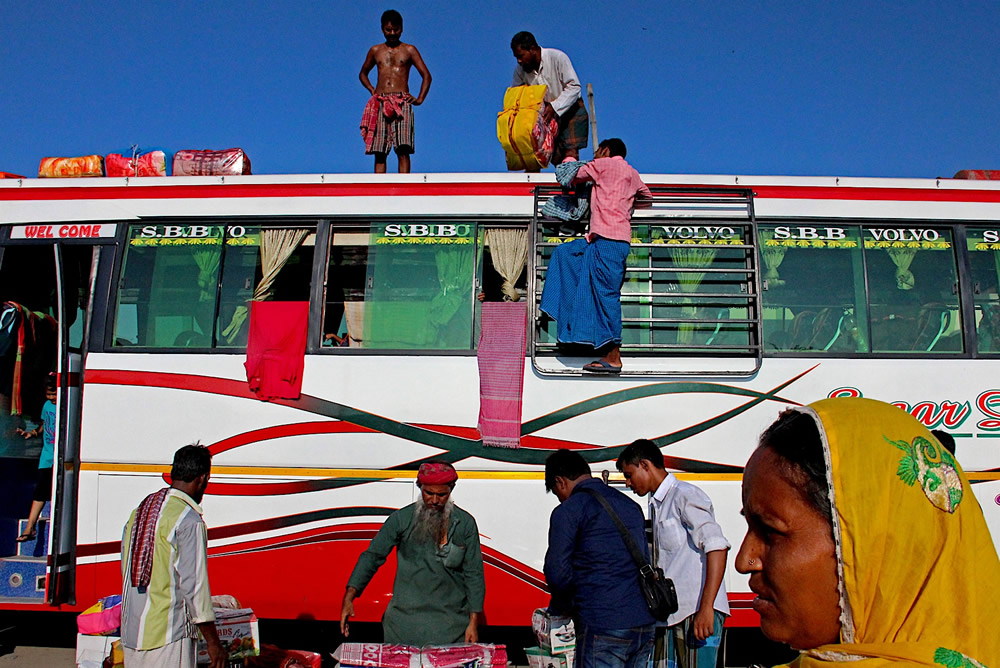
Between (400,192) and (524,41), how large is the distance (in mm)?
1957

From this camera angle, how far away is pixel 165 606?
3779 millimetres

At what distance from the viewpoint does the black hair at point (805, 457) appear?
142 centimetres

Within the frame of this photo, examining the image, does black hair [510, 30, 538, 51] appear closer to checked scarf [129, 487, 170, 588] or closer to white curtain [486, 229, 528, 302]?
white curtain [486, 229, 528, 302]

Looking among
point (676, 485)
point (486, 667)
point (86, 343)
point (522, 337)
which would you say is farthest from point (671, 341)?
point (86, 343)

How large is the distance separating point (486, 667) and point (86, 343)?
4.38 meters

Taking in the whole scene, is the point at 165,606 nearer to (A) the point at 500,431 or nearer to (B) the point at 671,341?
(A) the point at 500,431

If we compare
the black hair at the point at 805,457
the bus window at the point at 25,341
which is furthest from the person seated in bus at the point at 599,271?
the bus window at the point at 25,341

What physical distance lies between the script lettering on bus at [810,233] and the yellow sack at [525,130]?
6.65 feet

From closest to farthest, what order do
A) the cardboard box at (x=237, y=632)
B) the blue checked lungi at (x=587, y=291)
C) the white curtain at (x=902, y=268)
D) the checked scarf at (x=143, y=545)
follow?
the checked scarf at (x=143, y=545) < the cardboard box at (x=237, y=632) < the blue checked lungi at (x=587, y=291) < the white curtain at (x=902, y=268)

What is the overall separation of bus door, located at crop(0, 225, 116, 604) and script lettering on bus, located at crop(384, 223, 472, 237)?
243cm

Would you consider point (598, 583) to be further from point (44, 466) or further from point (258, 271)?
point (44, 466)

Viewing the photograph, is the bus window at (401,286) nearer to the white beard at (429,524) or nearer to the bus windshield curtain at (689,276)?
the bus windshield curtain at (689,276)

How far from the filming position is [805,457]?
146 centimetres

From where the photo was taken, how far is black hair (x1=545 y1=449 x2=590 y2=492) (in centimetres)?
443
